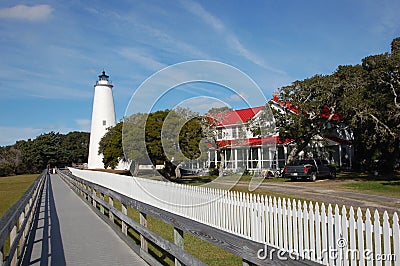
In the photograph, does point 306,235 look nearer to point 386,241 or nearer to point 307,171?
point 386,241

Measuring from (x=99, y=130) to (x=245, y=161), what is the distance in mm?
24508

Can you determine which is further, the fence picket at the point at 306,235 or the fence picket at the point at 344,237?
the fence picket at the point at 306,235

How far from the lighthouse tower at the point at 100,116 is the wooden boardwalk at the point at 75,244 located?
150 feet

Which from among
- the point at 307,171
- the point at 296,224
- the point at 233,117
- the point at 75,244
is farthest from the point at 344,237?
the point at 233,117

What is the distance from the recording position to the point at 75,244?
8555 mm

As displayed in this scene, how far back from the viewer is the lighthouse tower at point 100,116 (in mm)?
57562

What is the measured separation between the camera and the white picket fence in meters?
3.83

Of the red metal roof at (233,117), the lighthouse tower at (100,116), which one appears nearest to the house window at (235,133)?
the red metal roof at (233,117)

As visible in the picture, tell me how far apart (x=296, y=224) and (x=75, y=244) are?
206 inches

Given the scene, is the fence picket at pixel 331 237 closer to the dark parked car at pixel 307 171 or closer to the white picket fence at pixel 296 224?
the white picket fence at pixel 296 224

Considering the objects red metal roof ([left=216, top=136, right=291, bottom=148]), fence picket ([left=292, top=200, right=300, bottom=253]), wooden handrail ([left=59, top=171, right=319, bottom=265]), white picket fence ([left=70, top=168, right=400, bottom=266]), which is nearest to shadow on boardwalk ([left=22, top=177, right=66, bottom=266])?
wooden handrail ([left=59, top=171, right=319, bottom=265])

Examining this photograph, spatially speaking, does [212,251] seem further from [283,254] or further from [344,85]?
[344,85]

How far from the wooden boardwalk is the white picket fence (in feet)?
6.24

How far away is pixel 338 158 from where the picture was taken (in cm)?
4425
